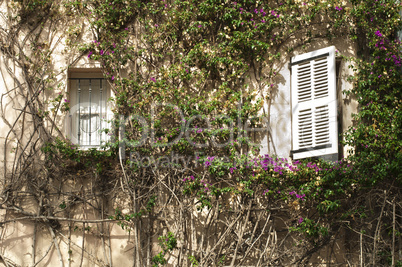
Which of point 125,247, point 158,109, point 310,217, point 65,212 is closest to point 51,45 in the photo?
point 158,109

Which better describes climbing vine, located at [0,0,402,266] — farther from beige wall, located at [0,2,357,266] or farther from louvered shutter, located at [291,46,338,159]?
louvered shutter, located at [291,46,338,159]

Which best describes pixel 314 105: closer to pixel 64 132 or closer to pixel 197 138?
pixel 197 138

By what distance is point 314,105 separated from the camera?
8.47 meters

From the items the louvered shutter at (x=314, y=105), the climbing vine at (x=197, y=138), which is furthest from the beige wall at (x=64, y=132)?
the louvered shutter at (x=314, y=105)

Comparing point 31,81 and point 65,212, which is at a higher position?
point 31,81

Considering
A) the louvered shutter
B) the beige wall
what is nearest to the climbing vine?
the beige wall

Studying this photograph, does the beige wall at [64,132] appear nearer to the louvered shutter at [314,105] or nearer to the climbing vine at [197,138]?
the climbing vine at [197,138]

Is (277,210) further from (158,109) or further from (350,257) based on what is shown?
(158,109)

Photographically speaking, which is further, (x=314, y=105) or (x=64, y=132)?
(x=64, y=132)

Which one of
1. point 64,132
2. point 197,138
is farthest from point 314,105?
point 64,132

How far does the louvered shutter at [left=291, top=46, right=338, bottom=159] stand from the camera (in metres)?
8.28

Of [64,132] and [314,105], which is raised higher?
[314,105]

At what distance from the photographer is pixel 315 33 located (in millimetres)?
8938

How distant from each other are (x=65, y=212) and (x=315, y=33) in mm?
4539
